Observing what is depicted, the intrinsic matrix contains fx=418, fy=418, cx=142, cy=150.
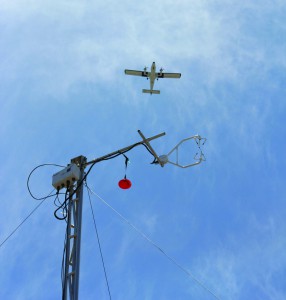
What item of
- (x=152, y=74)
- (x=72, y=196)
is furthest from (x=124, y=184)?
(x=152, y=74)

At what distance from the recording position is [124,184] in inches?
320

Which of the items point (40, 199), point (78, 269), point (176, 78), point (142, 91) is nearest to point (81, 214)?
point (78, 269)

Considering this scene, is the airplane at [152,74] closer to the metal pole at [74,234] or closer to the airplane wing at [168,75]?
the airplane wing at [168,75]

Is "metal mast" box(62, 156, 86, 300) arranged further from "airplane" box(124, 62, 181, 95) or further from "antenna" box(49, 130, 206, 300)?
"airplane" box(124, 62, 181, 95)

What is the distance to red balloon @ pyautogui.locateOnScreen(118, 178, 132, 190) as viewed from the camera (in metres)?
8.12

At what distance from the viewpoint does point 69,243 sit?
691 cm

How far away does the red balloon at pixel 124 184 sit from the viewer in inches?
320

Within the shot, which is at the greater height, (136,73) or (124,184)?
(136,73)

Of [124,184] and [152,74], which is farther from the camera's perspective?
[152,74]

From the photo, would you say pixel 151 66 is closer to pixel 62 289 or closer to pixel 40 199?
pixel 40 199

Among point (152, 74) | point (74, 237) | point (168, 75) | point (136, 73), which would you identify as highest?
point (136, 73)

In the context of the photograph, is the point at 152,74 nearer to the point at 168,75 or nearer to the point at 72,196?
the point at 168,75

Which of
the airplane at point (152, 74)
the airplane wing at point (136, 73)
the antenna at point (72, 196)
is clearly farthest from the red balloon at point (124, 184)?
the airplane wing at point (136, 73)

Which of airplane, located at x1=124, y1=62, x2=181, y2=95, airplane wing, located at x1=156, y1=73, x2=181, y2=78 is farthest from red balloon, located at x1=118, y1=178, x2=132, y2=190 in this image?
airplane wing, located at x1=156, y1=73, x2=181, y2=78
